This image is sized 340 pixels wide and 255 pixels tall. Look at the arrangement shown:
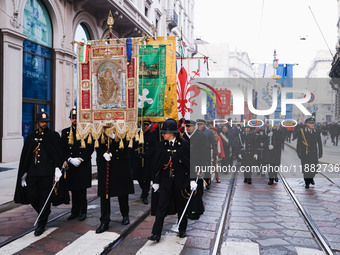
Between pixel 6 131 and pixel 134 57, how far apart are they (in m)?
6.94

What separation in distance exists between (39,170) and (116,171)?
1076 millimetres

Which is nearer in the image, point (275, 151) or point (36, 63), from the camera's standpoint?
point (275, 151)

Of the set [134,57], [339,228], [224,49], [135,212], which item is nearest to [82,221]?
[135,212]

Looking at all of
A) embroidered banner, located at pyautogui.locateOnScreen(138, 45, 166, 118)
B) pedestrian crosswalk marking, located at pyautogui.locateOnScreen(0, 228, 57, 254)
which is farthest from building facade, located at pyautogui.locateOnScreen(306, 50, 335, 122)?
pedestrian crosswalk marking, located at pyautogui.locateOnScreen(0, 228, 57, 254)

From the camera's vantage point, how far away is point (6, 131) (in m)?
10.8

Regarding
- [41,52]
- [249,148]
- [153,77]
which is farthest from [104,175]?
[41,52]

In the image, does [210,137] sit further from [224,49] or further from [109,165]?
[224,49]

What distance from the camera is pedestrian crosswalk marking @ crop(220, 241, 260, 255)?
13.7 feet

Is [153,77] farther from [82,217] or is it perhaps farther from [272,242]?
[272,242]

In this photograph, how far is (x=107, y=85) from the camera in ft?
18.3

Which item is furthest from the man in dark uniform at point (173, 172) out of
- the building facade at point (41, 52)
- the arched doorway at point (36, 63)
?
the arched doorway at point (36, 63)

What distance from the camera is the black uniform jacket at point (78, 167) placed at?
5.54 m

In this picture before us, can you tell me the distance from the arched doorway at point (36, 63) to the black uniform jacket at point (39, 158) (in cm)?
732

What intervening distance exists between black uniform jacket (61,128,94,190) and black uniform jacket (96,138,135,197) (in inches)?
19.9
